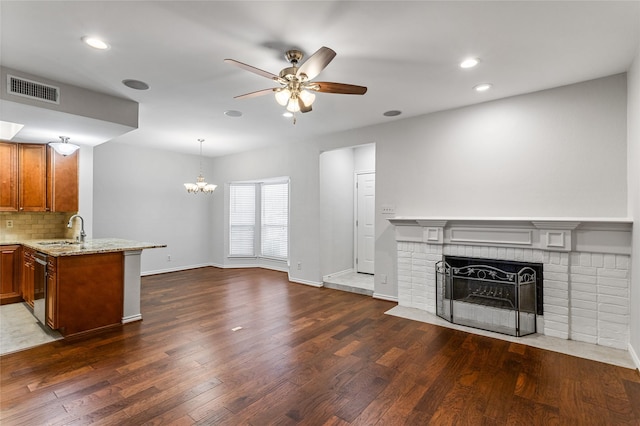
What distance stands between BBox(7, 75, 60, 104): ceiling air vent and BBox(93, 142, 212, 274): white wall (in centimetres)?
315

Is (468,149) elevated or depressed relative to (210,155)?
depressed

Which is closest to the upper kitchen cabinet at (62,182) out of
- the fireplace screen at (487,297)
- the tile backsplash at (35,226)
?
the tile backsplash at (35,226)

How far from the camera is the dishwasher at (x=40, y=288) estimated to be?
370cm

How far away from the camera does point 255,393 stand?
7.85 feet

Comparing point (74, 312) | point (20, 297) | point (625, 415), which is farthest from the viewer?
point (20, 297)

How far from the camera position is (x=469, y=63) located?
306 cm

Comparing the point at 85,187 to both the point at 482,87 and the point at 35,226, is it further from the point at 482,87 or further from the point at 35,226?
the point at 482,87

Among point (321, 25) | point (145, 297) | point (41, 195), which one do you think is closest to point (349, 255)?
point (145, 297)

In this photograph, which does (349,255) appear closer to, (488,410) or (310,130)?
(310,130)

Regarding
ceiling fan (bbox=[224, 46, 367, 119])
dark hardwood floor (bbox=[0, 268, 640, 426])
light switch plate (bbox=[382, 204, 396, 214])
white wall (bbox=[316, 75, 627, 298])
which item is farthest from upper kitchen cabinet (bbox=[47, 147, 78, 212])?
light switch plate (bbox=[382, 204, 396, 214])

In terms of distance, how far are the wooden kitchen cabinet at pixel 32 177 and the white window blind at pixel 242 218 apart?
3627mm

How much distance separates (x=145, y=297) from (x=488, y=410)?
4960 millimetres

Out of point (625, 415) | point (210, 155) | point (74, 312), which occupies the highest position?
point (210, 155)

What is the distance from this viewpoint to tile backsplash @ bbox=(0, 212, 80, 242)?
510 cm
